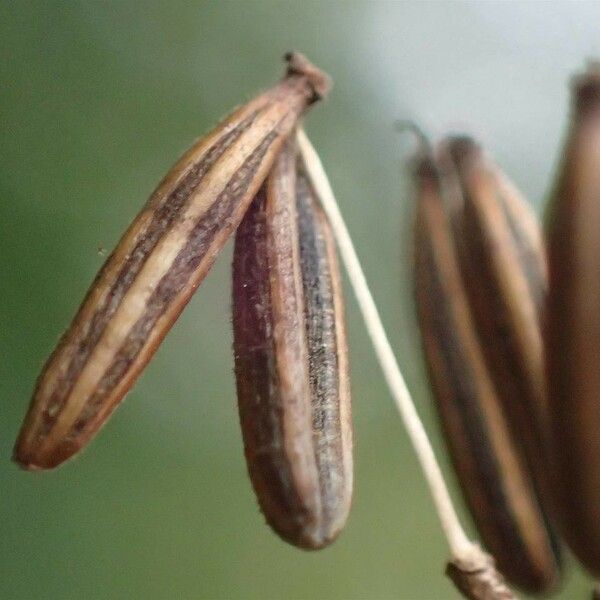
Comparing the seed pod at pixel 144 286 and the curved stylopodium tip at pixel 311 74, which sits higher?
the curved stylopodium tip at pixel 311 74

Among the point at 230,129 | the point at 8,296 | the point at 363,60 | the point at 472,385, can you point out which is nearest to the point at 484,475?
the point at 472,385

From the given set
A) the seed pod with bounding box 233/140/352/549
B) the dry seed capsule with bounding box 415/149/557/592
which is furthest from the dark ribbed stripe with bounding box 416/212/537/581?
the seed pod with bounding box 233/140/352/549

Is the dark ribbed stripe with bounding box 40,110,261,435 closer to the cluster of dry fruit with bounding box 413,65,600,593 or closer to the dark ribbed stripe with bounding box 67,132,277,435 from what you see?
the dark ribbed stripe with bounding box 67,132,277,435

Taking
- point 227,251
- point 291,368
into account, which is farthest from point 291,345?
point 227,251

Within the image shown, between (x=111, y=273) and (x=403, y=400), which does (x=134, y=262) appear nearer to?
(x=111, y=273)

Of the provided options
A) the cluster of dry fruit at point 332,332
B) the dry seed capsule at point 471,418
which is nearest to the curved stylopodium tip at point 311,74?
the cluster of dry fruit at point 332,332

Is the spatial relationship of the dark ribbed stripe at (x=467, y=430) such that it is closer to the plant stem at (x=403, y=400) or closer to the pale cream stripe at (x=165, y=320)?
the plant stem at (x=403, y=400)
